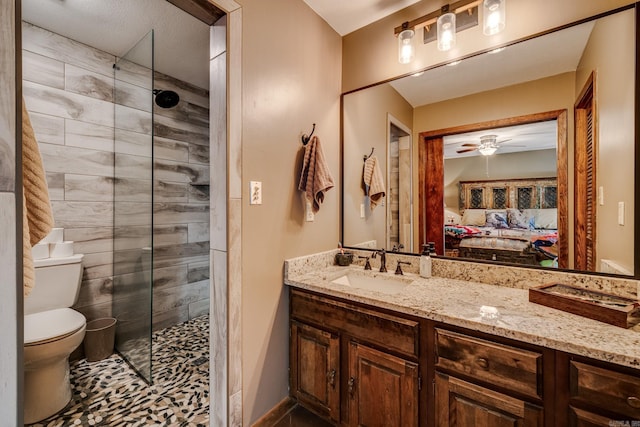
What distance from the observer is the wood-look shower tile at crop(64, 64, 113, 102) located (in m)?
2.14

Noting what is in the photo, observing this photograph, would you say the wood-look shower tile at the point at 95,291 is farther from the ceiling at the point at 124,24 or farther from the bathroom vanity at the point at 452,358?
the ceiling at the point at 124,24

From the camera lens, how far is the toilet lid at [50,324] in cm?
160

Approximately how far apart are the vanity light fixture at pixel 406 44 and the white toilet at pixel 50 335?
2.60 m

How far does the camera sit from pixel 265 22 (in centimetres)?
154

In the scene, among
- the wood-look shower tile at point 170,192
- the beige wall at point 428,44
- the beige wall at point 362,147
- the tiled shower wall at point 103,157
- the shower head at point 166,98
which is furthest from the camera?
the wood-look shower tile at point 170,192

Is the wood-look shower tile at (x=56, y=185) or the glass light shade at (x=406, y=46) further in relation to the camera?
the wood-look shower tile at (x=56, y=185)

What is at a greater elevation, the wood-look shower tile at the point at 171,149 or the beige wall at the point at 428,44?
the beige wall at the point at 428,44

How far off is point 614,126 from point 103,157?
3.25m

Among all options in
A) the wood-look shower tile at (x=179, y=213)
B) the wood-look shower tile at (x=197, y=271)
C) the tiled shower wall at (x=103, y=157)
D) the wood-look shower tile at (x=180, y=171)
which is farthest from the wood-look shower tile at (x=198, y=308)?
the wood-look shower tile at (x=180, y=171)

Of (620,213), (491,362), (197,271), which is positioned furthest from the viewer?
(197,271)

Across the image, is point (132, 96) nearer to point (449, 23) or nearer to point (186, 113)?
point (186, 113)

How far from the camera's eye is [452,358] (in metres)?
1.11

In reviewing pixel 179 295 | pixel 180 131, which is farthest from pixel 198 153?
pixel 179 295

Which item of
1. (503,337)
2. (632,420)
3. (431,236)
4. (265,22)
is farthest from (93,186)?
(632,420)
